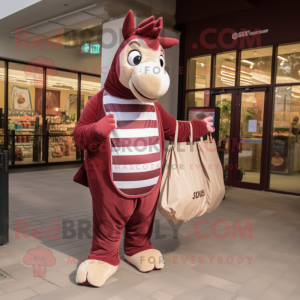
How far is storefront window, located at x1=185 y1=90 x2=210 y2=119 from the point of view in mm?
8266

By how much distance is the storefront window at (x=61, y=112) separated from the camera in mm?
11078

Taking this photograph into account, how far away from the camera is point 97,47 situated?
10547 millimetres

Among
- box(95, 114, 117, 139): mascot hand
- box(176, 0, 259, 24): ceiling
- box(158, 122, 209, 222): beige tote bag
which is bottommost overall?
box(158, 122, 209, 222): beige tote bag

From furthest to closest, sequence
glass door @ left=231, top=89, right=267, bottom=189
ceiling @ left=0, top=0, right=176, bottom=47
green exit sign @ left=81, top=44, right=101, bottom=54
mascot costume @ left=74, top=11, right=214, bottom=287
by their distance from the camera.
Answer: green exit sign @ left=81, top=44, right=101, bottom=54 < glass door @ left=231, top=89, right=267, bottom=189 < ceiling @ left=0, top=0, right=176, bottom=47 < mascot costume @ left=74, top=11, right=214, bottom=287

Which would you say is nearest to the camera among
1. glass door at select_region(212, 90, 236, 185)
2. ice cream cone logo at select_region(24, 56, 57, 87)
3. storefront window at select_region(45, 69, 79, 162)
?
glass door at select_region(212, 90, 236, 185)

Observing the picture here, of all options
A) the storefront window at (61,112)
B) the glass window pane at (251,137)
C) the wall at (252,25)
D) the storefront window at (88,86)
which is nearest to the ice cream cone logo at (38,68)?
the storefront window at (61,112)

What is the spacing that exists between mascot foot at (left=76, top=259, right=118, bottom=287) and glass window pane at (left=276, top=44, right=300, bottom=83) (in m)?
5.84

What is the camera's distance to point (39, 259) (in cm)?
324

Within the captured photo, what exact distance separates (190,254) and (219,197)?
742 mm

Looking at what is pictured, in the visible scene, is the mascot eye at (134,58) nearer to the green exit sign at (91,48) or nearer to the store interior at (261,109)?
the store interior at (261,109)

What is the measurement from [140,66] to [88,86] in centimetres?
988

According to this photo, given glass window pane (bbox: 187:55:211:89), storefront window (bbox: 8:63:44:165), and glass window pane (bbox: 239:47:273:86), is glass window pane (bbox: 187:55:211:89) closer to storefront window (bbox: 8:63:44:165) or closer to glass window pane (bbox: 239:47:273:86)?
glass window pane (bbox: 239:47:273:86)

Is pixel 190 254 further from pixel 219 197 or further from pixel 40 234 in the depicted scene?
pixel 40 234

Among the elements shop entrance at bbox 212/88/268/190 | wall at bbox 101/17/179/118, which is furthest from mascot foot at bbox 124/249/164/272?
wall at bbox 101/17/179/118
